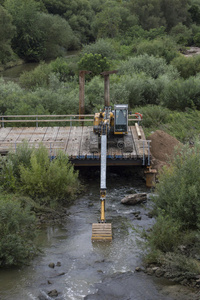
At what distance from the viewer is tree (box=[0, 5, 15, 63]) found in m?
52.0

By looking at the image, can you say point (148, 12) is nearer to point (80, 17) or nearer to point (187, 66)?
point (80, 17)

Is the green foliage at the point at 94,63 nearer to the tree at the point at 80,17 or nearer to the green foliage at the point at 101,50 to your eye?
the green foliage at the point at 101,50

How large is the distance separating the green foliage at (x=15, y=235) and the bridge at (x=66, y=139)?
18.2 ft

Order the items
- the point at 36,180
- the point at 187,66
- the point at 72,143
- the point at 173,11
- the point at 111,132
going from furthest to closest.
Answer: the point at 173,11 → the point at 187,66 → the point at 72,143 → the point at 111,132 → the point at 36,180

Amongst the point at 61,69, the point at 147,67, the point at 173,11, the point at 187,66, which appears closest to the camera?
the point at 147,67

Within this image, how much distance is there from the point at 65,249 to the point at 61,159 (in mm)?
4939

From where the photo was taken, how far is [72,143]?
22.0 m

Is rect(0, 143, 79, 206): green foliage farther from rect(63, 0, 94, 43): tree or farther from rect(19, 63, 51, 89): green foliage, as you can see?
rect(63, 0, 94, 43): tree

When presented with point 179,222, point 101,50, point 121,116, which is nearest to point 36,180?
point 121,116

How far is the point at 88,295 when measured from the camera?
12273 mm

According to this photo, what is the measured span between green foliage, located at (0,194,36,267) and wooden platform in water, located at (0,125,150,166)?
5.86m

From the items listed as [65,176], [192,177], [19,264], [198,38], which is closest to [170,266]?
[192,177]

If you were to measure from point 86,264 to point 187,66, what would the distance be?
88.3 feet

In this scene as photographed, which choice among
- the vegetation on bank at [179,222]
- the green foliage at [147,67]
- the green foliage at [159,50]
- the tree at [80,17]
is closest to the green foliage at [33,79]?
the green foliage at [147,67]
